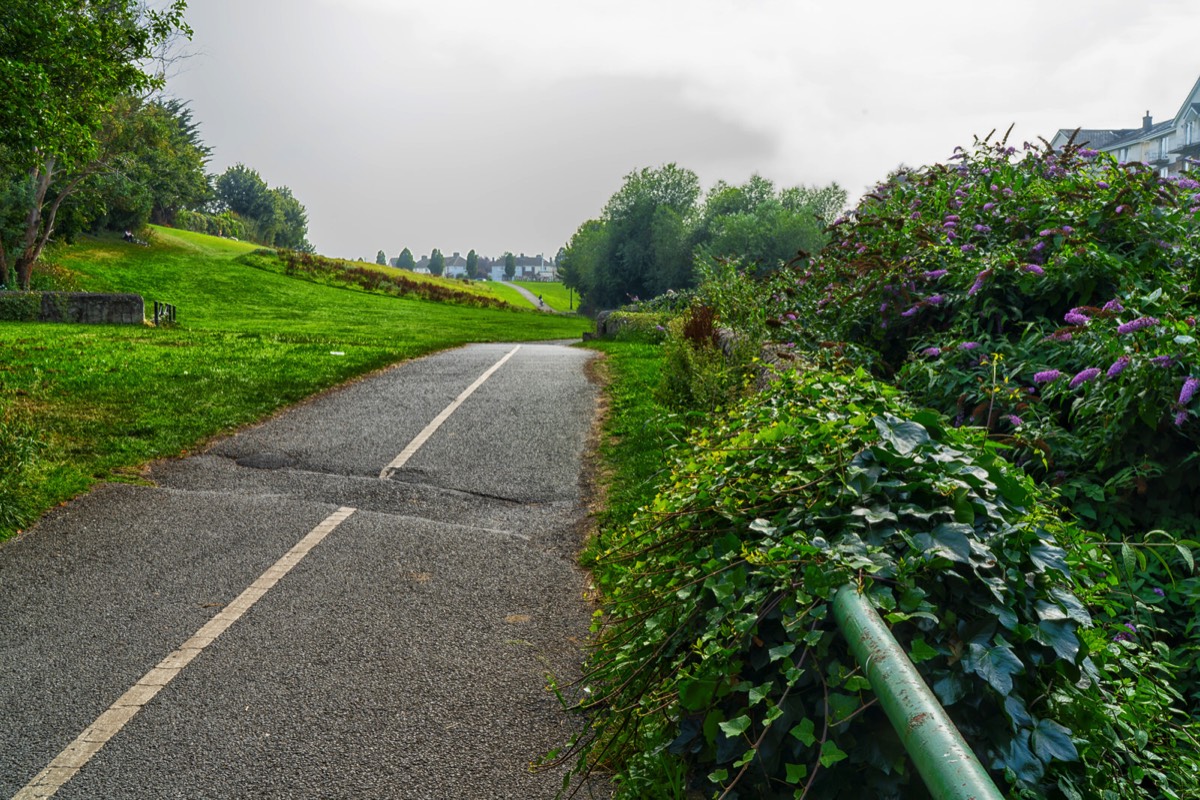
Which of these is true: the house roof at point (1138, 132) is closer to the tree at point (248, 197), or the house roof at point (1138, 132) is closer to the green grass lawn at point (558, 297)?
the green grass lawn at point (558, 297)

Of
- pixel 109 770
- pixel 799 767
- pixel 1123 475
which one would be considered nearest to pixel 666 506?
pixel 799 767

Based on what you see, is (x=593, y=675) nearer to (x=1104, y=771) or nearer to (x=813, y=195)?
(x=1104, y=771)

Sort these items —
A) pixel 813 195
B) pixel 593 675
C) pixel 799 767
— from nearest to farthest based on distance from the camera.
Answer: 1. pixel 799 767
2. pixel 593 675
3. pixel 813 195

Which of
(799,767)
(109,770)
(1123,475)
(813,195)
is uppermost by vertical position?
(813,195)

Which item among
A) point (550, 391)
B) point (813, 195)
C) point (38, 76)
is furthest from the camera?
point (813, 195)

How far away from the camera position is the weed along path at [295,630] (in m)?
3.91

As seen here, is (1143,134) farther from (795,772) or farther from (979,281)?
(795,772)

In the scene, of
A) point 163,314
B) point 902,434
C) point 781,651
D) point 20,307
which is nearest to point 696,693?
point 781,651

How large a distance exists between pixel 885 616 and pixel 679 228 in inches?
2369

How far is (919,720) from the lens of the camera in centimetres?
162

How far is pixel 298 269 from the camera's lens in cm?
5700

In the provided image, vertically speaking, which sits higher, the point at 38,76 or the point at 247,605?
the point at 38,76

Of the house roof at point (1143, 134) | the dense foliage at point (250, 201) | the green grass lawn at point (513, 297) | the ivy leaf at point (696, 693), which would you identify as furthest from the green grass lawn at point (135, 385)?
the dense foliage at point (250, 201)

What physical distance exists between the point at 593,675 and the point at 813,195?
71.2m
